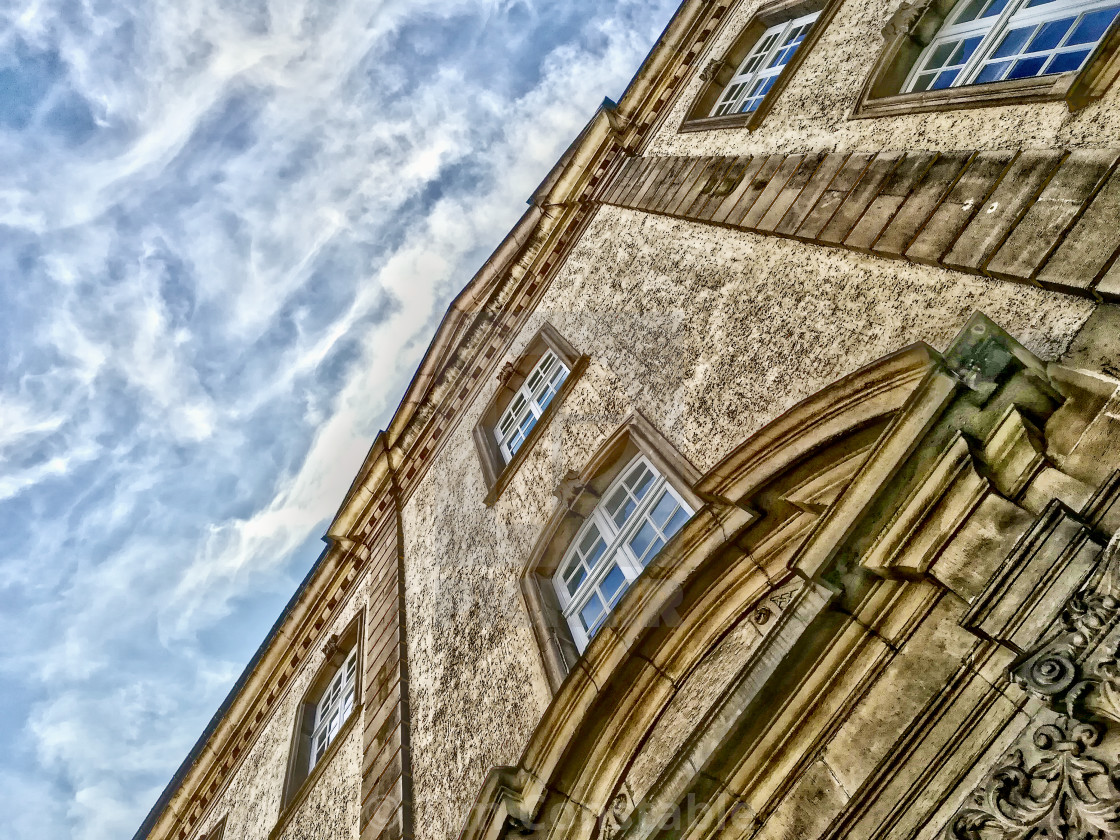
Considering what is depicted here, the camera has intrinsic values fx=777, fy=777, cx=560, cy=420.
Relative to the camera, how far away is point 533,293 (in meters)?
10.6

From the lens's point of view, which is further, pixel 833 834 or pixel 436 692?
pixel 436 692

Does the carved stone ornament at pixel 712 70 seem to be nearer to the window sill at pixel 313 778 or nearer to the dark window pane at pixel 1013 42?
the dark window pane at pixel 1013 42

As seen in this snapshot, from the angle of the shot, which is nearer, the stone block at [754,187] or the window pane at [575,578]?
the stone block at [754,187]

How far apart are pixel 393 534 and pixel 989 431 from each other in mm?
8714

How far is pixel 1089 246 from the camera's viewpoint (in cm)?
350

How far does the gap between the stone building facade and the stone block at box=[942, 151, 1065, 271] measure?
0.06ft

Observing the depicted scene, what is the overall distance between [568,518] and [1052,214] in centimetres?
448

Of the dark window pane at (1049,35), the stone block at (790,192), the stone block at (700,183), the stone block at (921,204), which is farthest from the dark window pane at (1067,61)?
the stone block at (700,183)

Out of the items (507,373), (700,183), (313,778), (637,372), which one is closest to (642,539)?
(637,372)

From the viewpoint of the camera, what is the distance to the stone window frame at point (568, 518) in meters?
6.17

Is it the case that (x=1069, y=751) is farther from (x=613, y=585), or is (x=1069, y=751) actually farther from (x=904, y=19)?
(x=904, y=19)

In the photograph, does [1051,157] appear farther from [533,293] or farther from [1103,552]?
[533,293]

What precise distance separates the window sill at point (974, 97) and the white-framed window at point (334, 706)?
8.30m

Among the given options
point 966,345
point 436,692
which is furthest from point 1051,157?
point 436,692
